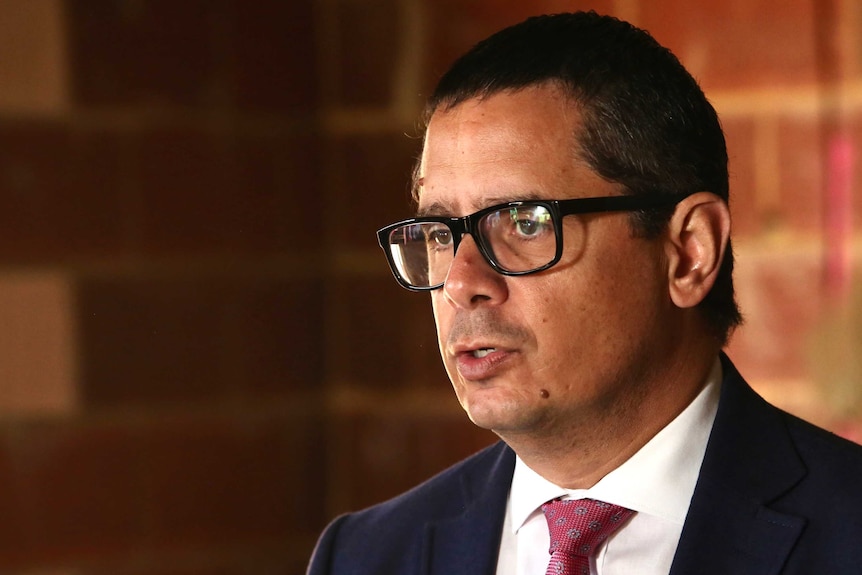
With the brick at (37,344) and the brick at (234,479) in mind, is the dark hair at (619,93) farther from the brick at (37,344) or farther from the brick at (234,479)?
the brick at (234,479)

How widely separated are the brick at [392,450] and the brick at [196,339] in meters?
0.14

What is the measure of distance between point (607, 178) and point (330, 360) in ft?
4.19

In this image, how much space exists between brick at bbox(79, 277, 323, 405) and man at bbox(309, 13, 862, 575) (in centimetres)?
88

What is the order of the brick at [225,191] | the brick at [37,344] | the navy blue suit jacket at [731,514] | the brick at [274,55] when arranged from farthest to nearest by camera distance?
the brick at [274,55]
the brick at [225,191]
the brick at [37,344]
the navy blue suit jacket at [731,514]

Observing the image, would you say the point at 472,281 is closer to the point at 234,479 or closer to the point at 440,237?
the point at 440,237

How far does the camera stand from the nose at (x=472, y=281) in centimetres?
142

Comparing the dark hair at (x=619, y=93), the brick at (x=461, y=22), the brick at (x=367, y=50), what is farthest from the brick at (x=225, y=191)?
the dark hair at (x=619, y=93)

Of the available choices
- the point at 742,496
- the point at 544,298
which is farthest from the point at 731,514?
the point at 544,298

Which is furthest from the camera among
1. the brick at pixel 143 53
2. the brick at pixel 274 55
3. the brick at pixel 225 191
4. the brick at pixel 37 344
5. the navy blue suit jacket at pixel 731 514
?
the brick at pixel 274 55

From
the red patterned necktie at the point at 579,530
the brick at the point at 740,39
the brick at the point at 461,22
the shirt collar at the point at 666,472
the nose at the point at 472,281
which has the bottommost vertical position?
the red patterned necktie at the point at 579,530

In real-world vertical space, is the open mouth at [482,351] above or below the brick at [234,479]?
above

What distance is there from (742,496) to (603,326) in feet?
0.78

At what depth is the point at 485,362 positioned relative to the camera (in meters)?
1.42

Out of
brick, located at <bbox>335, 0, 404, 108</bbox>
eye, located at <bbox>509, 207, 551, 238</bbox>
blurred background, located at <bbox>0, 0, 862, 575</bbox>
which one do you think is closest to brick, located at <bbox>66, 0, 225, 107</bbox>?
blurred background, located at <bbox>0, 0, 862, 575</bbox>
